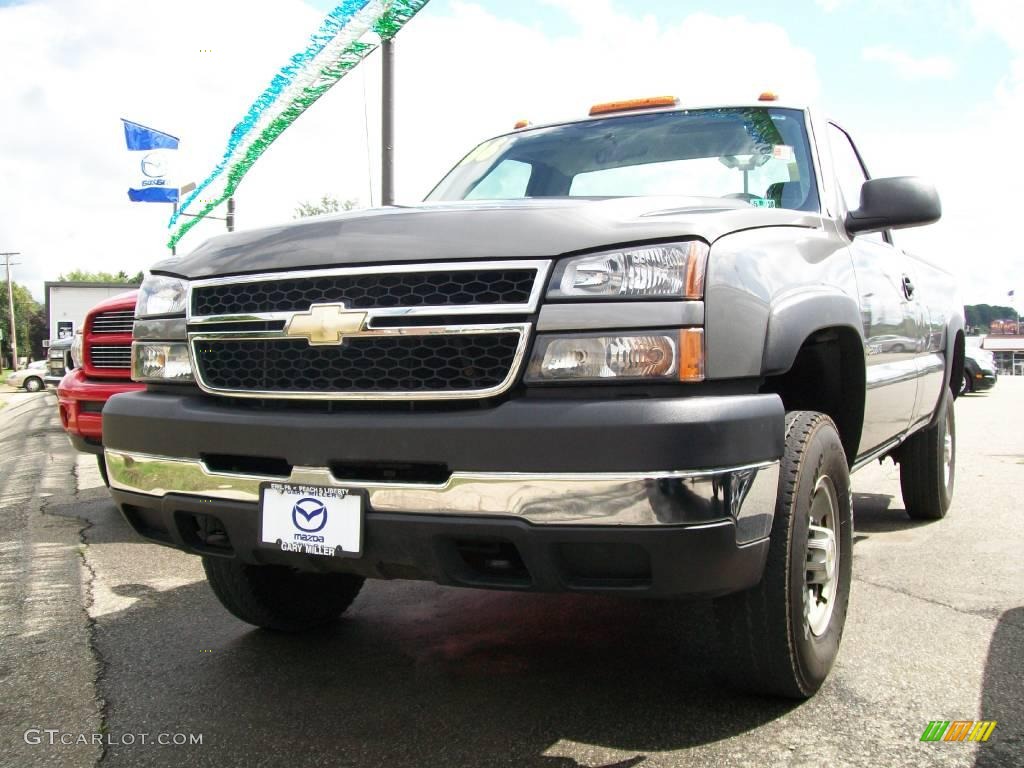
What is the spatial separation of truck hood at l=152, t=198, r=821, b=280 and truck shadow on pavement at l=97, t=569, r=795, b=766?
1.28m

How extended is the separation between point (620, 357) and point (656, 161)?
5.76 feet

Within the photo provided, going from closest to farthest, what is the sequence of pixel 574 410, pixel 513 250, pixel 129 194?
pixel 574 410 < pixel 513 250 < pixel 129 194

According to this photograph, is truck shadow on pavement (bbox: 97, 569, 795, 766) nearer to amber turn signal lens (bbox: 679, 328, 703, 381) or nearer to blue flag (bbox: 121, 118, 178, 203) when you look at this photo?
amber turn signal lens (bbox: 679, 328, 703, 381)

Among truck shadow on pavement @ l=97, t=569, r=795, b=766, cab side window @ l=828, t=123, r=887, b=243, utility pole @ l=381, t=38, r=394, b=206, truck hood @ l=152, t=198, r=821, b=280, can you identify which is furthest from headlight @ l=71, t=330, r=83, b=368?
cab side window @ l=828, t=123, r=887, b=243

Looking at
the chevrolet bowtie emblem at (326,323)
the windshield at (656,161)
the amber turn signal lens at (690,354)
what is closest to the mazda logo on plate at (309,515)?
the chevrolet bowtie emblem at (326,323)

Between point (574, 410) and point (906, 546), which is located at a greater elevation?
point (574, 410)

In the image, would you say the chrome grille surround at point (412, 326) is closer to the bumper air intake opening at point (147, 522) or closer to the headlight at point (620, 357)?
the headlight at point (620, 357)

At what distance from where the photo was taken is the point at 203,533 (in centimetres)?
274

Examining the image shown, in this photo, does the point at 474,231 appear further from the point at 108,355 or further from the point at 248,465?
the point at 108,355

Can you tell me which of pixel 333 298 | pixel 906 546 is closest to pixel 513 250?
pixel 333 298

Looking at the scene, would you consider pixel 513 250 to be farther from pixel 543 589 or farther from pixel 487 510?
pixel 543 589

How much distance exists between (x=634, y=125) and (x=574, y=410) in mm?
2102

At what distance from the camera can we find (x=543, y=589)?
2.21 meters

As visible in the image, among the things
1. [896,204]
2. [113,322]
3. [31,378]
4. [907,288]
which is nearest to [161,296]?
[896,204]
